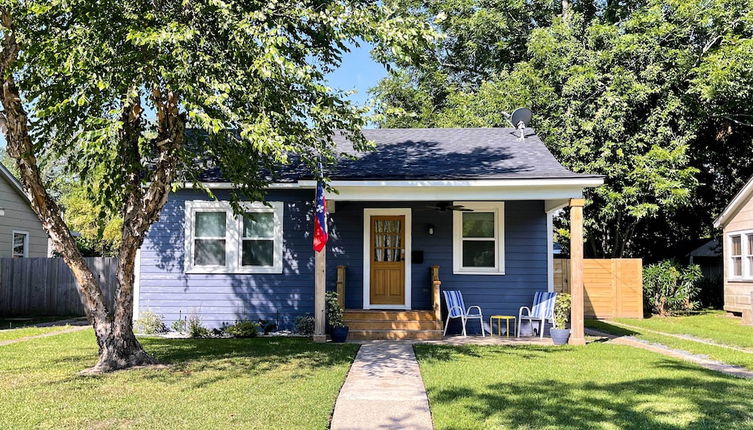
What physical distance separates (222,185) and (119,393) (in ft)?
18.3

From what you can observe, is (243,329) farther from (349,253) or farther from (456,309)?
(456,309)

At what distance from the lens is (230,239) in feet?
39.6

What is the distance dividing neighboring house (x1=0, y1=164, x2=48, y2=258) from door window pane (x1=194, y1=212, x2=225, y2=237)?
824cm

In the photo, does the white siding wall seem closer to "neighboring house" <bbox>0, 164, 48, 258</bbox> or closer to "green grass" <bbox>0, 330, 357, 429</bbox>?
"neighboring house" <bbox>0, 164, 48, 258</bbox>

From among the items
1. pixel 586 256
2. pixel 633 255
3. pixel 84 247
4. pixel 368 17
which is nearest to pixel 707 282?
pixel 633 255

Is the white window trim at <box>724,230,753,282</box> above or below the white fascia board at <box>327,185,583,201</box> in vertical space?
below

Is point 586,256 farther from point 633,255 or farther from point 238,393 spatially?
point 238,393

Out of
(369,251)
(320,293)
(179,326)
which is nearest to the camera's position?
(320,293)

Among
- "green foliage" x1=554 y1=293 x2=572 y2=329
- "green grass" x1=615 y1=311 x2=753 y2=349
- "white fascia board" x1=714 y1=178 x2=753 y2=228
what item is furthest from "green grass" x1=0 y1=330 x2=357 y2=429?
"white fascia board" x1=714 y1=178 x2=753 y2=228

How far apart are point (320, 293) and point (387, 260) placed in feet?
7.06

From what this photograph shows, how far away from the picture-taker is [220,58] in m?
7.18

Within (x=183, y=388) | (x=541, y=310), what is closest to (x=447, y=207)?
(x=541, y=310)

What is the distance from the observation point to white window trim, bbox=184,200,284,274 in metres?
12.0

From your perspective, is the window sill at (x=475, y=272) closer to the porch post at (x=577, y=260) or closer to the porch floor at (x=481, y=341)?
the porch floor at (x=481, y=341)
